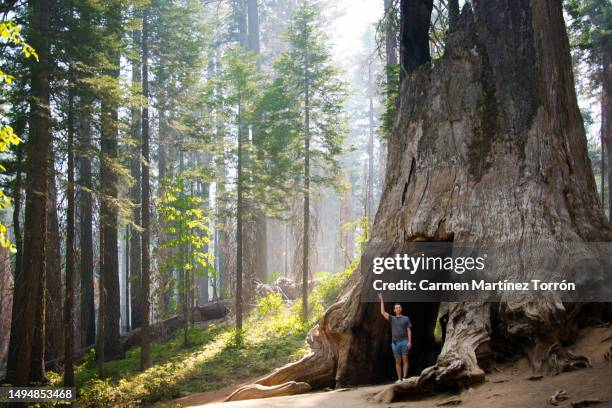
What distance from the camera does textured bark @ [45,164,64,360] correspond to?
17.8 meters

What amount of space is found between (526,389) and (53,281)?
56.0 ft

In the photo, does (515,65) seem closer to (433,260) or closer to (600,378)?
(433,260)

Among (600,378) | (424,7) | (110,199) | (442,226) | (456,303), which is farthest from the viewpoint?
(110,199)

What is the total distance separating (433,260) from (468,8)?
5.58m

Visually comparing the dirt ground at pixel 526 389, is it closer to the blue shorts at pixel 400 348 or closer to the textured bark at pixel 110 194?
the blue shorts at pixel 400 348

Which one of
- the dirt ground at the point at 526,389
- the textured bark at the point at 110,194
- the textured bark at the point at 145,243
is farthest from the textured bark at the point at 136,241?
the dirt ground at the point at 526,389

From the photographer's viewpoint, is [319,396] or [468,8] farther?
[468,8]

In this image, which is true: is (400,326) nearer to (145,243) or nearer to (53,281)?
(145,243)

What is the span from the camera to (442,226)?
915cm

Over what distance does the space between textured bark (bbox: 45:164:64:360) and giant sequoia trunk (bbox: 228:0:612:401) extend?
11608mm

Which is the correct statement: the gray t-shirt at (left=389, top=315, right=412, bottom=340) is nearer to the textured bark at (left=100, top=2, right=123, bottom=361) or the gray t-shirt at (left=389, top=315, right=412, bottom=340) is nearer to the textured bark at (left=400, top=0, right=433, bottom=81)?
the textured bark at (left=400, top=0, right=433, bottom=81)

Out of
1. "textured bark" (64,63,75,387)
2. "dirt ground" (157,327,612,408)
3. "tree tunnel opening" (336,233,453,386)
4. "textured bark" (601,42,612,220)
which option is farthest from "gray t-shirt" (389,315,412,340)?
"textured bark" (601,42,612,220)

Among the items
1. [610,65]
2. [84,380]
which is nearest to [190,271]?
[84,380]

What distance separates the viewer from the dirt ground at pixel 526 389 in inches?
214
